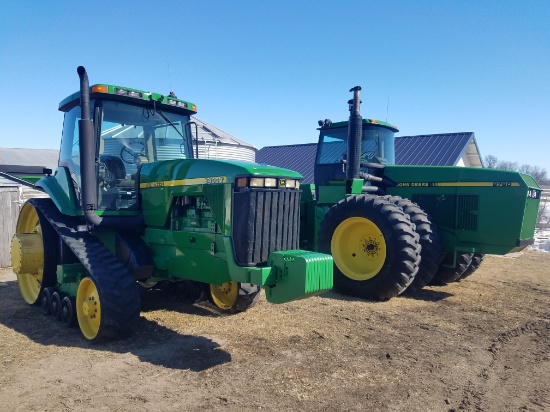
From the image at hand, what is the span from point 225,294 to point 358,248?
2.25 meters

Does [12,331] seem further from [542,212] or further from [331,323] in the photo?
[542,212]

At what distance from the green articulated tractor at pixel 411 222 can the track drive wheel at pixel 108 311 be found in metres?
3.22

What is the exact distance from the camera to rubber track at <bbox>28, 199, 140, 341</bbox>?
451 centimetres

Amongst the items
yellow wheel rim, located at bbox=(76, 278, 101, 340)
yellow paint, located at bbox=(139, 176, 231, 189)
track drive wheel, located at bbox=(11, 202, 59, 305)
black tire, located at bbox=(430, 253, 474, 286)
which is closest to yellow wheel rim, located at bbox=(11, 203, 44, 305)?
track drive wheel, located at bbox=(11, 202, 59, 305)

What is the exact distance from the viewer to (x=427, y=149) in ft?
65.5

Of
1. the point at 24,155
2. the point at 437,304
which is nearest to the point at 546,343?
the point at 437,304

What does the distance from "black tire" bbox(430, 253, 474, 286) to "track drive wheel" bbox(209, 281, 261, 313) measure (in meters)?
3.42

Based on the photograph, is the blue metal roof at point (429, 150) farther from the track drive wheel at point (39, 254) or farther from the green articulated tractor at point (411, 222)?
the track drive wheel at point (39, 254)

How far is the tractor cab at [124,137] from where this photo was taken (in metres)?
5.28

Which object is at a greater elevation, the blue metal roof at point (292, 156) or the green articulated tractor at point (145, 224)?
the blue metal roof at point (292, 156)

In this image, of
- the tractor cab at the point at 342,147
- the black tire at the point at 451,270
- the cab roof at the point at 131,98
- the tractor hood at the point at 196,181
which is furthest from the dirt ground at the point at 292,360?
the tractor cab at the point at 342,147

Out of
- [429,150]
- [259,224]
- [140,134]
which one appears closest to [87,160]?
[140,134]

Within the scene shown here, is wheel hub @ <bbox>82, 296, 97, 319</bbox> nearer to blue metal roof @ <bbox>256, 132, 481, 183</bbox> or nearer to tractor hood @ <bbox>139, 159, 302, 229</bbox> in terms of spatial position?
tractor hood @ <bbox>139, 159, 302, 229</bbox>

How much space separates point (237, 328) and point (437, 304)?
9.72 ft
